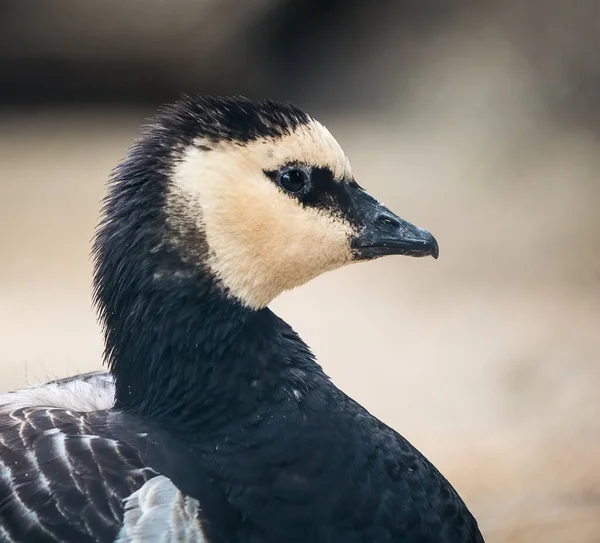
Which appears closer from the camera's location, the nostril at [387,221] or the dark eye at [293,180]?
the dark eye at [293,180]

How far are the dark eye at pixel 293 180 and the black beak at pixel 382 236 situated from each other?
19cm

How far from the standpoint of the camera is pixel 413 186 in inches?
303

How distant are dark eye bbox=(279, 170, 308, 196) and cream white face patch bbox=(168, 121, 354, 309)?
2 cm

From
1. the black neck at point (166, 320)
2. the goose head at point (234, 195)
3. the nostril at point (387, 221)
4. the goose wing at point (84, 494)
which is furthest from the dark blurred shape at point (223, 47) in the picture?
the goose wing at point (84, 494)

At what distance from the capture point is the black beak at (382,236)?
2.53m

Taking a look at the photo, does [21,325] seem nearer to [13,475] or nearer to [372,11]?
[13,475]

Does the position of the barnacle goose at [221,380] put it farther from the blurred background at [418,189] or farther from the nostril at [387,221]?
the blurred background at [418,189]

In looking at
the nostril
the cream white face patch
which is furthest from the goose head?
the nostril

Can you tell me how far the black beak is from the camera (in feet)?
8.30

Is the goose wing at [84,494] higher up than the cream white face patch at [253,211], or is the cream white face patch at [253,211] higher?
the cream white face patch at [253,211]

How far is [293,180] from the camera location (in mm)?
2393

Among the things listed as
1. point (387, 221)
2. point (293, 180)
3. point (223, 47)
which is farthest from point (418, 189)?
point (293, 180)

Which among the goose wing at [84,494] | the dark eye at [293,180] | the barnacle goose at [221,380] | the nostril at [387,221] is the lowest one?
the goose wing at [84,494]

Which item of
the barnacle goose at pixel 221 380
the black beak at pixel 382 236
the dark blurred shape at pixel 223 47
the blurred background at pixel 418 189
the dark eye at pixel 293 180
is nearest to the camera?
the barnacle goose at pixel 221 380
